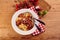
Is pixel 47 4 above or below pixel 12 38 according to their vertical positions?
above

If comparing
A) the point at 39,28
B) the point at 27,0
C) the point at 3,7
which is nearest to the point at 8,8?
the point at 3,7

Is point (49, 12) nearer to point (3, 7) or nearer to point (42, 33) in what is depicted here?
point (42, 33)

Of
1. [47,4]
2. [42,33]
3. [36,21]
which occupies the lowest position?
[42,33]

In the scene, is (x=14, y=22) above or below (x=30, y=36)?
above
